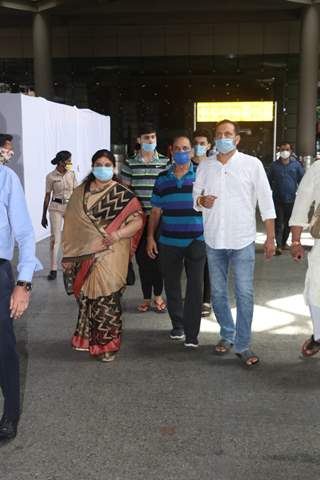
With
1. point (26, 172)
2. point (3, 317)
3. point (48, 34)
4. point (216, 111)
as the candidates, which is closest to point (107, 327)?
point (3, 317)

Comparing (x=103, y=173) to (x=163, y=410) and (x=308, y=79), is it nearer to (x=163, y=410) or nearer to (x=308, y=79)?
(x=163, y=410)

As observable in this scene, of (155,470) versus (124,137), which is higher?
(124,137)

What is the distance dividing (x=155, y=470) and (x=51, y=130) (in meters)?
8.49

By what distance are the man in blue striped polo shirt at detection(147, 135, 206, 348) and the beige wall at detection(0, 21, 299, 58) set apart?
59.5ft

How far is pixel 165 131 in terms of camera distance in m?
22.0

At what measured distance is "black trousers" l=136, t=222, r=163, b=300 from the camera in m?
5.50

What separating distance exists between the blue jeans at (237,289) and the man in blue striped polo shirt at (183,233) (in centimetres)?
18

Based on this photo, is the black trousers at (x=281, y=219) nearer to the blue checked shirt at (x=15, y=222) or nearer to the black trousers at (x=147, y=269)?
the black trousers at (x=147, y=269)

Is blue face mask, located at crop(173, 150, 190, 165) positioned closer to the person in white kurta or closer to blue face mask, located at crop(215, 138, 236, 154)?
blue face mask, located at crop(215, 138, 236, 154)

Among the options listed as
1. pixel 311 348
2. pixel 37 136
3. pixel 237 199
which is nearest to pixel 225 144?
pixel 237 199

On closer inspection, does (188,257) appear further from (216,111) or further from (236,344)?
(216,111)

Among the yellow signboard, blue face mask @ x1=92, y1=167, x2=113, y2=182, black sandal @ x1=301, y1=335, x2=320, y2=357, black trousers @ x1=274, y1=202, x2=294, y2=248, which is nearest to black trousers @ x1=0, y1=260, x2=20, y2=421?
blue face mask @ x1=92, y1=167, x2=113, y2=182

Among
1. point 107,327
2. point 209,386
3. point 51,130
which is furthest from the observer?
point 51,130

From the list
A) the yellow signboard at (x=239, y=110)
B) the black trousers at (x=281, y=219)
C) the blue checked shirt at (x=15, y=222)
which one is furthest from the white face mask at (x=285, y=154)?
the yellow signboard at (x=239, y=110)
